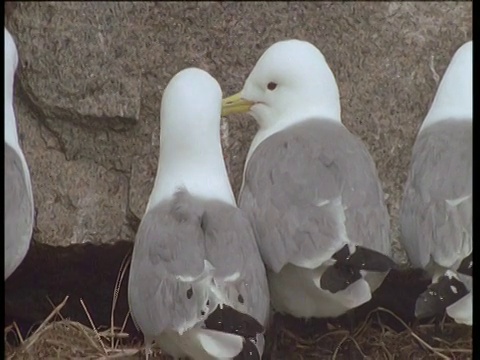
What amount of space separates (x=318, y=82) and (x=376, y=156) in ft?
0.50

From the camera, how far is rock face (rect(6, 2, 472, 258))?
5.33 feet

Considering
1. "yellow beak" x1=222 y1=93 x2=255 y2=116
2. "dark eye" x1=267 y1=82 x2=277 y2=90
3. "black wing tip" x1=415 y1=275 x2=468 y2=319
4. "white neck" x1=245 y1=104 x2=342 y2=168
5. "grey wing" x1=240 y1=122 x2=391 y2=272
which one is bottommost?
"black wing tip" x1=415 y1=275 x2=468 y2=319

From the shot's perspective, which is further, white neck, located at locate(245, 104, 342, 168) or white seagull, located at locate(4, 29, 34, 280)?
white neck, located at locate(245, 104, 342, 168)

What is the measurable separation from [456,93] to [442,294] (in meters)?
0.33

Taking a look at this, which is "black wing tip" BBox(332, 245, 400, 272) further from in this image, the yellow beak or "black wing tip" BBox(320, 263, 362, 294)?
the yellow beak

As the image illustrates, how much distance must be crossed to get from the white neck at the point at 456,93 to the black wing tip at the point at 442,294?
27 cm

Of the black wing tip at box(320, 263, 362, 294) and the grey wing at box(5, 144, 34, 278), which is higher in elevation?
the grey wing at box(5, 144, 34, 278)

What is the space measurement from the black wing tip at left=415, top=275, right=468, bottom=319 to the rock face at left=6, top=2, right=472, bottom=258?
172 millimetres

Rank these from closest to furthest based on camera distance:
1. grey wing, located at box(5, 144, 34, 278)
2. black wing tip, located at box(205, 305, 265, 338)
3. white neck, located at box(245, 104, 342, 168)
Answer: black wing tip, located at box(205, 305, 265, 338) < grey wing, located at box(5, 144, 34, 278) < white neck, located at box(245, 104, 342, 168)

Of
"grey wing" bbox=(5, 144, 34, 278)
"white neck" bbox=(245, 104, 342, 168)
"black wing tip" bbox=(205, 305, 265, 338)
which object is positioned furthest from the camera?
"white neck" bbox=(245, 104, 342, 168)

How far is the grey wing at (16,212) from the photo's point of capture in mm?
1478

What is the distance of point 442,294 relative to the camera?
139cm

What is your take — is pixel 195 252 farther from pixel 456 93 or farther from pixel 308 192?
pixel 456 93

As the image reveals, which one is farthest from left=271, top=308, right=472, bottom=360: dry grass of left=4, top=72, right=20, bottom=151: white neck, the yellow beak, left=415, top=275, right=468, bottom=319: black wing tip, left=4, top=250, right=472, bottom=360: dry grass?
left=4, top=72, right=20, bottom=151: white neck
